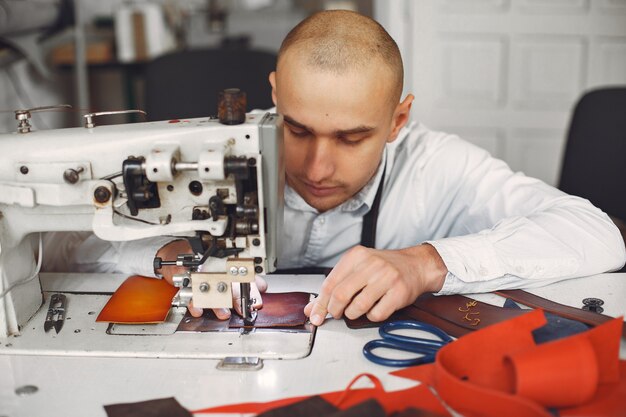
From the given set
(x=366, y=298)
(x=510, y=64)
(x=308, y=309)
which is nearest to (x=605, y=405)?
(x=366, y=298)

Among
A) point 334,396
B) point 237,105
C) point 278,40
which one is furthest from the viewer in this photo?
point 278,40

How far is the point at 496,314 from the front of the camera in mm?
1391

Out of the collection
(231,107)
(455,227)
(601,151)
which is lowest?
(455,227)

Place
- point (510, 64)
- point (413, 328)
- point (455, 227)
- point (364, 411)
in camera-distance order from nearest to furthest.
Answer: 1. point (364, 411)
2. point (413, 328)
3. point (455, 227)
4. point (510, 64)

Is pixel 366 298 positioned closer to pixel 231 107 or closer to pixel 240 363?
pixel 240 363

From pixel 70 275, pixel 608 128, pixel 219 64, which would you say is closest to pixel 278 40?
pixel 219 64

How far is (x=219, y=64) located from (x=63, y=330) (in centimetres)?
144

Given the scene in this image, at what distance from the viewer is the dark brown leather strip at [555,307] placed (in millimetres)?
1342

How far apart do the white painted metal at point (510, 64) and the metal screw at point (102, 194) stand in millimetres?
2921

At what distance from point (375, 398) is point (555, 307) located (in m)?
0.54

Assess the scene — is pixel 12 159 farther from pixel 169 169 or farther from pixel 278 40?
pixel 278 40

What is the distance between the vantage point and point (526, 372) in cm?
107

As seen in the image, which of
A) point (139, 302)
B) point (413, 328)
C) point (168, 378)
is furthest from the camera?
point (139, 302)

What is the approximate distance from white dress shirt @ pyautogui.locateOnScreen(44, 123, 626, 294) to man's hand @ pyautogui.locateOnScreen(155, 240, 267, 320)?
1.7 inches
